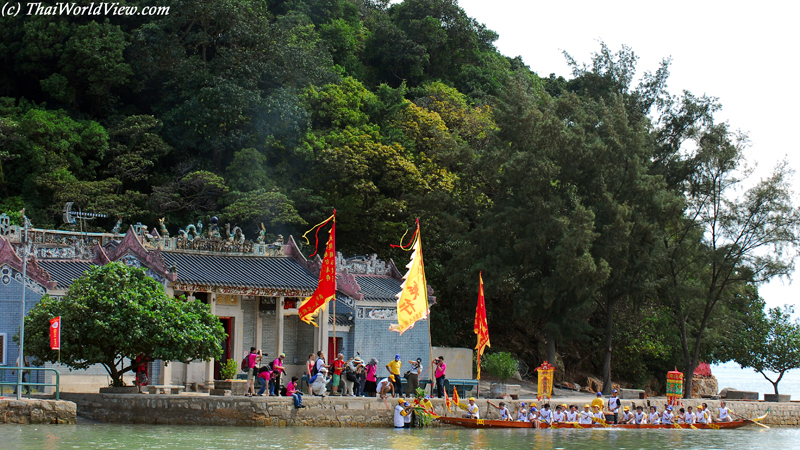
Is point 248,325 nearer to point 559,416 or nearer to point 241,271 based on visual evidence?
point 241,271

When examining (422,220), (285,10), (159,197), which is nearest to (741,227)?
(422,220)

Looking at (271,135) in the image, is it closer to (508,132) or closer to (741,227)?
(508,132)

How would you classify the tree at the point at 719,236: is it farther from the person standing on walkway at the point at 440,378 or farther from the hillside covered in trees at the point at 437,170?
the person standing on walkway at the point at 440,378

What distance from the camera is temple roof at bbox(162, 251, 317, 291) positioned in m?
30.6

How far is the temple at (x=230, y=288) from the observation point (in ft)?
89.7

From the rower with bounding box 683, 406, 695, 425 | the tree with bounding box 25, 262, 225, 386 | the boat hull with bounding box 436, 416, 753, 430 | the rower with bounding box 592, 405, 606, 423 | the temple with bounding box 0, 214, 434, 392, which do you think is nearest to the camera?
the tree with bounding box 25, 262, 225, 386

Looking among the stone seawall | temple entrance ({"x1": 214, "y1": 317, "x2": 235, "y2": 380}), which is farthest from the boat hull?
the stone seawall

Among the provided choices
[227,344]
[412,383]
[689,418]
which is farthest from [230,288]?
[689,418]

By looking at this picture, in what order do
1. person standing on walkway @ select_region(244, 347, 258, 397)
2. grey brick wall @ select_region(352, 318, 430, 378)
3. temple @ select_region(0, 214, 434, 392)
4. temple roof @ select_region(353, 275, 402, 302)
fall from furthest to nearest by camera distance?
1. temple roof @ select_region(353, 275, 402, 302)
2. grey brick wall @ select_region(352, 318, 430, 378)
3. temple @ select_region(0, 214, 434, 392)
4. person standing on walkway @ select_region(244, 347, 258, 397)

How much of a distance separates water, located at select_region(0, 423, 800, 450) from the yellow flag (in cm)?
307

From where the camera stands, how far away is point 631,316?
41.1 metres

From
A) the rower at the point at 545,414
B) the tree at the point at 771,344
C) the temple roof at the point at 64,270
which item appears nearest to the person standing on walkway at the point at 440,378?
the rower at the point at 545,414

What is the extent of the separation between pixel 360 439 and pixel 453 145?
1985 centimetres

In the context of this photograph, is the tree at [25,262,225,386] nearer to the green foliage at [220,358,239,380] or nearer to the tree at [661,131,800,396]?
the green foliage at [220,358,239,380]
